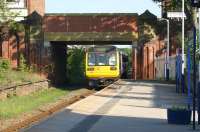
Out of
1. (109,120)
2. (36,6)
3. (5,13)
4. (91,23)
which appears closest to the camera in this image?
(109,120)

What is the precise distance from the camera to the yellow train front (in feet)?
167

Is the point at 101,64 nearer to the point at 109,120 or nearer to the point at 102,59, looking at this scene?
the point at 102,59

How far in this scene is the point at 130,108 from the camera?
26359 mm

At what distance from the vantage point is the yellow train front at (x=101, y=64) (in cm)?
5094

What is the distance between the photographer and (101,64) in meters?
51.0

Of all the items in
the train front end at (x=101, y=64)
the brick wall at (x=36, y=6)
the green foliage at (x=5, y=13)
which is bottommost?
the train front end at (x=101, y=64)

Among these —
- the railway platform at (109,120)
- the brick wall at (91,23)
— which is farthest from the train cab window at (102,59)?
the railway platform at (109,120)

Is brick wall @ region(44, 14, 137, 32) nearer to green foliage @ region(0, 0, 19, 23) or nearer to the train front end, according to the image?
the train front end

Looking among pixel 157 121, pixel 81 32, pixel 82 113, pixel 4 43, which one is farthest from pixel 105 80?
pixel 157 121

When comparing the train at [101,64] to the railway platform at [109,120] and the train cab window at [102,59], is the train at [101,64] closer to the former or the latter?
the train cab window at [102,59]

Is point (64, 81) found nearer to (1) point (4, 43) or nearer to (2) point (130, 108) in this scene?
(1) point (4, 43)

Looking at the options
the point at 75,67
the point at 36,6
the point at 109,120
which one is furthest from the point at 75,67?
the point at 109,120

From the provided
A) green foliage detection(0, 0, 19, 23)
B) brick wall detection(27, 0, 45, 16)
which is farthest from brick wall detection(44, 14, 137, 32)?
green foliage detection(0, 0, 19, 23)

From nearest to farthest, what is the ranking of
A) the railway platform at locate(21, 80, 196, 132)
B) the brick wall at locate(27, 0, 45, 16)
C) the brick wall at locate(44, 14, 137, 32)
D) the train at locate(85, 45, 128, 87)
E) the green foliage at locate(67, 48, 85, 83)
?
the railway platform at locate(21, 80, 196, 132)
the train at locate(85, 45, 128, 87)
the brick wall at locate(44, 14, 137, 32)
the brick wall at locate(27, 0, 45, 16)
the green foliage at locate(67, 48, 85, 83)
